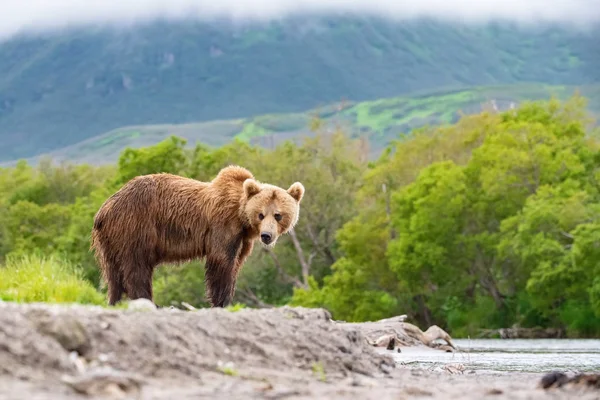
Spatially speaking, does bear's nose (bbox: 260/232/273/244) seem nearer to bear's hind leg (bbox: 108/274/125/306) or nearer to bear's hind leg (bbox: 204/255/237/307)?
bear's hind leg (bbox: 204/255/237/307)

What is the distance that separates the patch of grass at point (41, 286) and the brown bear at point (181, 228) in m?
0.68

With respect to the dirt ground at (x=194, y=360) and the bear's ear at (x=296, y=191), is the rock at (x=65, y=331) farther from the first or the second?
the bear's ear at (x=296, y=191)

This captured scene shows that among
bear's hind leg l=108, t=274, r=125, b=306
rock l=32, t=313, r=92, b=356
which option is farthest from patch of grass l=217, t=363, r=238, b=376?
bear's hind leg l=108, t=274, r=125, b=306

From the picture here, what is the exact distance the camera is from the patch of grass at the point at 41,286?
16.2 m

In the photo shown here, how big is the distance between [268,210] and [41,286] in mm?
3284

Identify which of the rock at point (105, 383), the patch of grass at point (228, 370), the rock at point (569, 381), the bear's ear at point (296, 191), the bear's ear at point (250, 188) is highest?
the bear's ear at point (250, 188)

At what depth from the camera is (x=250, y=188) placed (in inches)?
715

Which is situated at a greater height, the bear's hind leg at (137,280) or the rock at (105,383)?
the rock at (105,383)

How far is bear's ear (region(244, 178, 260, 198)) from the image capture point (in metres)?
18.1

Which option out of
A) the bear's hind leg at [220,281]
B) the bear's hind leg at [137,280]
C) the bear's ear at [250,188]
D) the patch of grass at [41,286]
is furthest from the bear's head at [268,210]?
the patch of grass at [41,286]

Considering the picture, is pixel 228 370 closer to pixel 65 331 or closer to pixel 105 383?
pixel 65 331

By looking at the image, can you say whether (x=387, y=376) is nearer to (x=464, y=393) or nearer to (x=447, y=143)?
(x=464, y=393)

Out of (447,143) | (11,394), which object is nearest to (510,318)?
(447,143)

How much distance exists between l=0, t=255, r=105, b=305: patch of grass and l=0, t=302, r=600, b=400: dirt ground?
3.38 meters
